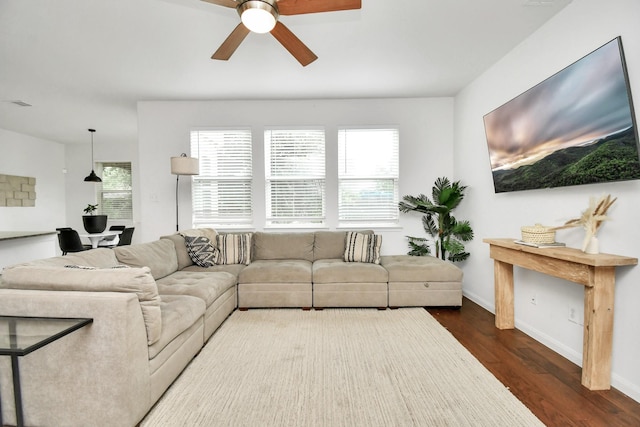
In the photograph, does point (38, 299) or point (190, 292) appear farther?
point (190, 292)

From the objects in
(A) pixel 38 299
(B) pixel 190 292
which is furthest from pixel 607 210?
(A) pixel 38 299

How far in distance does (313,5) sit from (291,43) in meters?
0.43

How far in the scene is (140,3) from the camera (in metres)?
2.37

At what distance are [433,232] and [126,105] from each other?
5.22 metres

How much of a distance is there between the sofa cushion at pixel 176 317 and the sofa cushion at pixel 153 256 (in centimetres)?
70

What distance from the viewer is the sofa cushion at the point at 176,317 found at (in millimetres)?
1905

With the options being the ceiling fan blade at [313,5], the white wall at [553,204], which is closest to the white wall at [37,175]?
the ceiling fan blade at [313,5]

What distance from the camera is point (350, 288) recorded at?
355cm

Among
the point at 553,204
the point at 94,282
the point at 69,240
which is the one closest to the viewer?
the point at 94,282

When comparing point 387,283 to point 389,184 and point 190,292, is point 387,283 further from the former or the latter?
point 190,292

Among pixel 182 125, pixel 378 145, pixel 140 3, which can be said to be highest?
pixel 140 3

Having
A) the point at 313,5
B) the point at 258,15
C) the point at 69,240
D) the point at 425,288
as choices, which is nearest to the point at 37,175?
the point at 69,240

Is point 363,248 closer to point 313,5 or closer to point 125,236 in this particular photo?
point 313,5

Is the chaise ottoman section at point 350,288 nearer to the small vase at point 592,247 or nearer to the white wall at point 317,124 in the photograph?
the white wall at point 317,124
